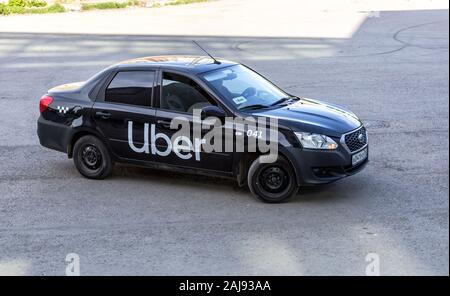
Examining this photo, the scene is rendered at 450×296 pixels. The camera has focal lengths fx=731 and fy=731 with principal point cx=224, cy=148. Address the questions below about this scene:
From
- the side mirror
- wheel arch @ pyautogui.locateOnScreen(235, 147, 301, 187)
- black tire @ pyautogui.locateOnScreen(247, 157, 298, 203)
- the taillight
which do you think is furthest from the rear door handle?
the taillight

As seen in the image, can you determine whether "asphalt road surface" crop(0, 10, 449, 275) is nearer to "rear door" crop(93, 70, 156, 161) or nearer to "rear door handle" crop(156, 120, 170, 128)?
"rear door" crop(93, 70, 156, 161)

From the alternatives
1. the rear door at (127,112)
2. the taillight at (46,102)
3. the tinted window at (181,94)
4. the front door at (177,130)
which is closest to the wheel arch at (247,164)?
the front door at (177,130)

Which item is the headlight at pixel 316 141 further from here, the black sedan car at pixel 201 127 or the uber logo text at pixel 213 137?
the uber logo text at pixel 213 137

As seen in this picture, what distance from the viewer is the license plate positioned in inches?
320

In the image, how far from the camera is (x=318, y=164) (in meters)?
7.91

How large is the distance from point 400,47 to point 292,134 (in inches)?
489

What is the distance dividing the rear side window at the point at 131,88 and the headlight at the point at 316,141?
1.99 m

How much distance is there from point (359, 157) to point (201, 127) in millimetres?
1818

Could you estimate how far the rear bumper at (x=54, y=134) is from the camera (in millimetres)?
9320

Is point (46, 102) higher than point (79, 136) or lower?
higher

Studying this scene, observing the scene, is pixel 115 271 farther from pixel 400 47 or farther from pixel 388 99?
pixel 400 47

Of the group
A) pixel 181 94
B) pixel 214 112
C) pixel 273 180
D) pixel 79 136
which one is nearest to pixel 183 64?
pixel 181 94

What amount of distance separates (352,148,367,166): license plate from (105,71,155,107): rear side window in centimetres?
252

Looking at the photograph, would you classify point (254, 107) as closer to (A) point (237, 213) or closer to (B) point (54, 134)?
(A) point (237, 213)
